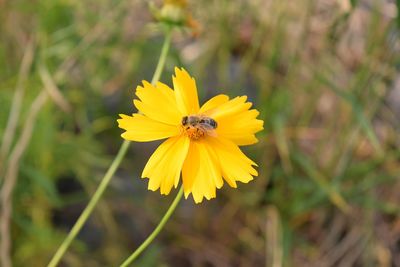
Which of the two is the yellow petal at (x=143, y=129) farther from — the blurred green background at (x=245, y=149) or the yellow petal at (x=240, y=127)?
the blurred green background at (x=245, y=149)

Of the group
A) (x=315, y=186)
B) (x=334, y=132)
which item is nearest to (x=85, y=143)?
(x=315, y=186)

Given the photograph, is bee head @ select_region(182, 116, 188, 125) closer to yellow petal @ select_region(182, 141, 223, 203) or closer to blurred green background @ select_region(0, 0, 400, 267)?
yellow petal @ select_region(182, 141, 223, 203)

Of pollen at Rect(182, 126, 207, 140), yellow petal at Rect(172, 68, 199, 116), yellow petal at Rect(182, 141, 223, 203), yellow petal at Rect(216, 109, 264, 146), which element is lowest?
yellow petal at Rect(182, 141, 223, 203)

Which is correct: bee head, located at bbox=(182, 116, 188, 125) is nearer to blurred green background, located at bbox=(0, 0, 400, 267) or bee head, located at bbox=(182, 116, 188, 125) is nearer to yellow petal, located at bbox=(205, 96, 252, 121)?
→ yellow petal, located at bbox=(205, 96, 252, 121)

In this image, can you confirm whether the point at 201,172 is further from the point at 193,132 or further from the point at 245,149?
the point at 245,149

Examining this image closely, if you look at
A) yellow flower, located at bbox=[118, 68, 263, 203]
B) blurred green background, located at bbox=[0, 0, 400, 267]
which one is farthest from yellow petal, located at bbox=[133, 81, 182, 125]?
blurred green background, located at bbox=[0, 0, 400, 267]

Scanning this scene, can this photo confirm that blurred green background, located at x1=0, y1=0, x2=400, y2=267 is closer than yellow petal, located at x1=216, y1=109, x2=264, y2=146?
No

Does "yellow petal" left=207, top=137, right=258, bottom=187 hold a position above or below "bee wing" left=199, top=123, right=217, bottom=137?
below

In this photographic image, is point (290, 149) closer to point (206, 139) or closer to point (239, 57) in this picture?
point (239, 57)
